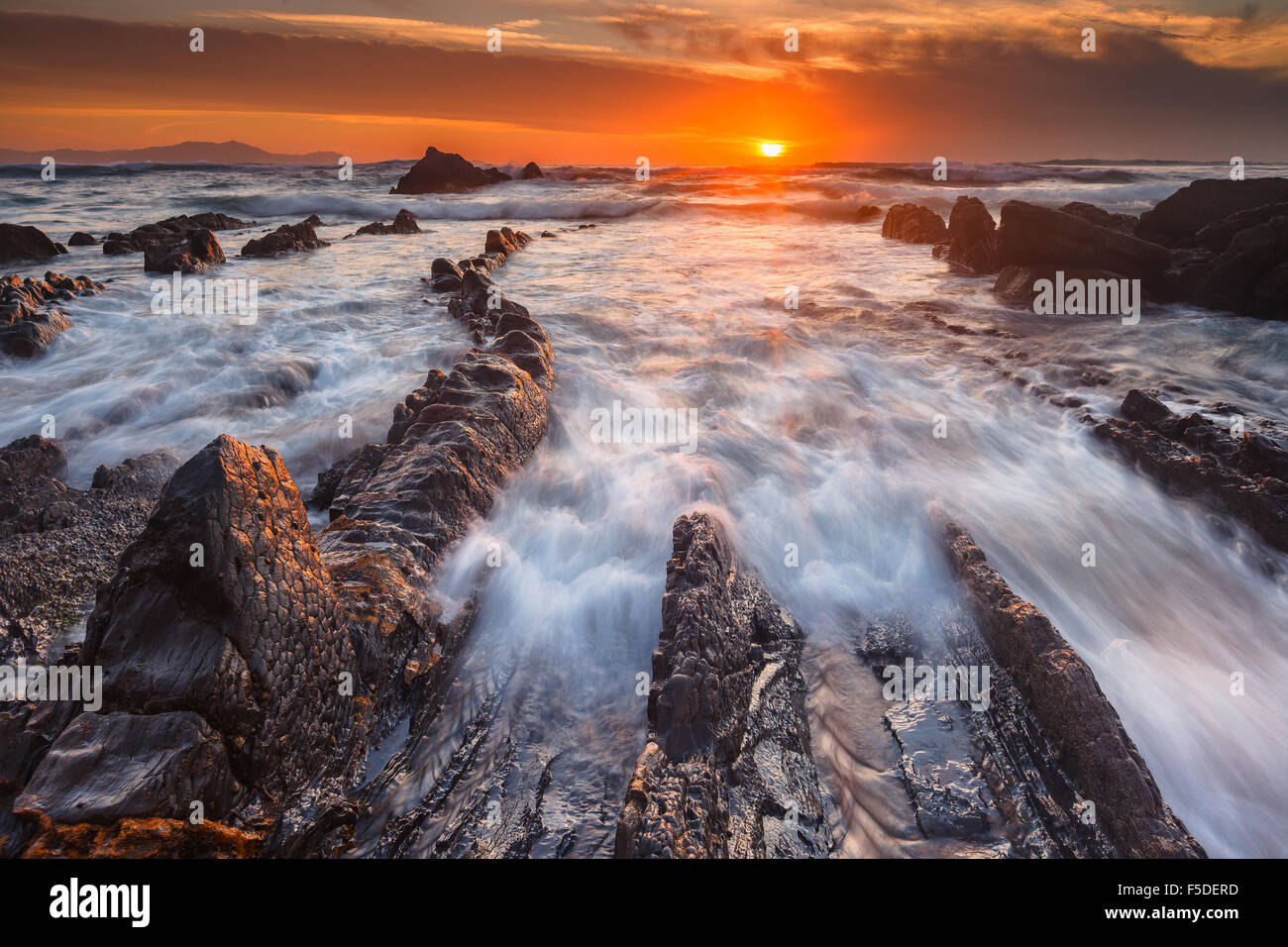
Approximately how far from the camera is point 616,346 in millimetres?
10977

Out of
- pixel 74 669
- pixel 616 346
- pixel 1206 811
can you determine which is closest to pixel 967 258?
pixel 616 346

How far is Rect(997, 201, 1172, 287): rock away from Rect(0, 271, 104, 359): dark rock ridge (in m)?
17.6

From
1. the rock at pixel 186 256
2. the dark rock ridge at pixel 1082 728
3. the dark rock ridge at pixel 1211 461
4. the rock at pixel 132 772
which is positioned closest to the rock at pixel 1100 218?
the dark rock ridge at pixel 1211 461

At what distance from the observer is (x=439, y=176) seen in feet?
140

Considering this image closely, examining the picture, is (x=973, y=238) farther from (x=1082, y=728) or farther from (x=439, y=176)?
(x=439, y=176)

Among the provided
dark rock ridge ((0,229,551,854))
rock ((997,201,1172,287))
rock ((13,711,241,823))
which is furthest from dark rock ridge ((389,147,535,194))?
rock ((13,711,241,823))

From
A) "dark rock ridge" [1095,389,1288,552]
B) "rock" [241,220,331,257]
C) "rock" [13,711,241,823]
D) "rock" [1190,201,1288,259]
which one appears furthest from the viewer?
"rock" [241,220,331,257]

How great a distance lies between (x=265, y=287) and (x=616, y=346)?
26.8 ft

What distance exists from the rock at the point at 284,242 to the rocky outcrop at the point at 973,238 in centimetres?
1877

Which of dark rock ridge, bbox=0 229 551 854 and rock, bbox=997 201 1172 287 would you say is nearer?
dark rock ridge, bbox=0 229 551 854

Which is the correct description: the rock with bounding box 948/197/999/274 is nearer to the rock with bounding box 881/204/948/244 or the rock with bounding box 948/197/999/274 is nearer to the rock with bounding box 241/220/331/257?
the rock with bounding box 881/204/948/244

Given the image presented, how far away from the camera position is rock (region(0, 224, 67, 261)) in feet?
52.4
